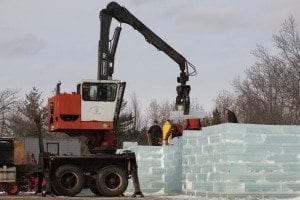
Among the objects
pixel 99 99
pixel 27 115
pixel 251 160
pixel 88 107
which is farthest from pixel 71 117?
pixel 27 115

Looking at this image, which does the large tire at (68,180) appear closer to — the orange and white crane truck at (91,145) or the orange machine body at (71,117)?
the orange and white crane truck at (91,145)

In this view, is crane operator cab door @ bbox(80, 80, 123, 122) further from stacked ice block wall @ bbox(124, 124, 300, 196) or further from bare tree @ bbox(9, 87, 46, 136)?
bare tree @ bbox(9, 87, 46, 136)

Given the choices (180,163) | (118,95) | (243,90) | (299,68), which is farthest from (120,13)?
(243,90)

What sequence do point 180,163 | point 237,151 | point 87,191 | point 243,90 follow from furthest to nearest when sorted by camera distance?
point 243,90 < point 87,191 < point 180,163 < point 237,151

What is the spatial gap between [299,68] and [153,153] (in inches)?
942

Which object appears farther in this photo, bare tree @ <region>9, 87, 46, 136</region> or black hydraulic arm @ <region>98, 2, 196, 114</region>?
bare tree @ <region>9, 87, 46, 136</region>

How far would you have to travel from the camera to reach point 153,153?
84.0 ft

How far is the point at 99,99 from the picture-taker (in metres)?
23.7

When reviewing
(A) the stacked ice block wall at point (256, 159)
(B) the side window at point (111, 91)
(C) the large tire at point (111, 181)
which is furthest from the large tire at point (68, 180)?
(A) the stacked ice block wall at point (256, 159)

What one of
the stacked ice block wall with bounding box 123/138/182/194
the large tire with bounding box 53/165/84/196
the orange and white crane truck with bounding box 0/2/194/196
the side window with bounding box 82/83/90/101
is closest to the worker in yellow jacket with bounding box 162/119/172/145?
the stacked ice block wall with bounding box 123/138/182/194

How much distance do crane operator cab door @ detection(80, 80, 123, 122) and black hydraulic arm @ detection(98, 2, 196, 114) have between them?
5.30ft

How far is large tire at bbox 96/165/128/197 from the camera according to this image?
2252 cm

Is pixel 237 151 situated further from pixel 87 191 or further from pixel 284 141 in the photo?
pixel 87 191

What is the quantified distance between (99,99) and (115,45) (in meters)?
3.27
